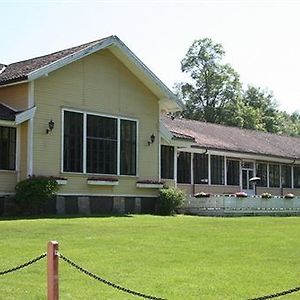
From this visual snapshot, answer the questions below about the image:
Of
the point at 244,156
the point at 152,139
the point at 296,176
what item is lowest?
the point at 296,176

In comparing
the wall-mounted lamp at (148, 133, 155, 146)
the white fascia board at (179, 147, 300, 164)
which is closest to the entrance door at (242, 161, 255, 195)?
the white fascia board at (179, 147, 300, 164)

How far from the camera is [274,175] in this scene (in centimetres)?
4294

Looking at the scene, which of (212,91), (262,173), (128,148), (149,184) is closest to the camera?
(128,148)

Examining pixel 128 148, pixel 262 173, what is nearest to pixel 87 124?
pixel 128 148

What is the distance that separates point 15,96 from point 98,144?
12.8 feet

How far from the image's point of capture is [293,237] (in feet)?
57.5

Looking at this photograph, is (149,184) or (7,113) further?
(149,184)

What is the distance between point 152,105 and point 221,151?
864cm

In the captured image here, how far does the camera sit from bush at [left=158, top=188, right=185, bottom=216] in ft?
92.5

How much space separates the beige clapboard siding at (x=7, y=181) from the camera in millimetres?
23781

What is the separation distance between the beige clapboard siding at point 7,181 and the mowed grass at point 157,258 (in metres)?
3.95

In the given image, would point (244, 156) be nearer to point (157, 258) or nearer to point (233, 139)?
point (233, 139)

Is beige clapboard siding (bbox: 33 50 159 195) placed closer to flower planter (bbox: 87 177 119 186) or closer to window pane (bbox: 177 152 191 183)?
flower planter (bbox: 87 177 119 186)

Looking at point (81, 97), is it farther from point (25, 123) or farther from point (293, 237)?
point (293, 237)
